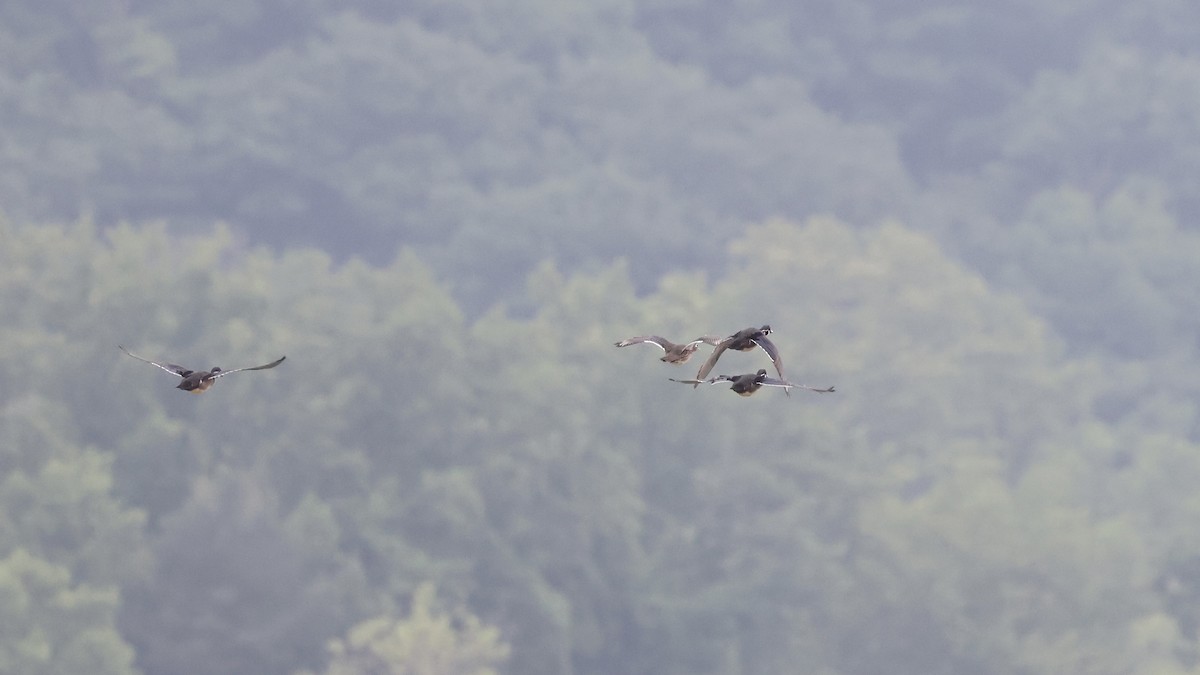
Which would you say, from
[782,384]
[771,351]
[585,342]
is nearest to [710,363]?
[771,351]

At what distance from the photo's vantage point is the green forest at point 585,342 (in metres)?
77.4

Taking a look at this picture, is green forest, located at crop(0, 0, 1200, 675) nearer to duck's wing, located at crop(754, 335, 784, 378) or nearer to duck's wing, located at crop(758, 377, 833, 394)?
duck's wing, located at crop(758, 377, 833, 394)

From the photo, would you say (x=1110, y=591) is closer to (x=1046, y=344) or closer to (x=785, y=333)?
(x=785, y=333)

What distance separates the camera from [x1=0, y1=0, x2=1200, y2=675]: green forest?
254ft

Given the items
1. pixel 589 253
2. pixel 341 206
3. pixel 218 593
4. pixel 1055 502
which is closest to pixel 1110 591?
pixel 1055 502

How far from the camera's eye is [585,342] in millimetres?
96375

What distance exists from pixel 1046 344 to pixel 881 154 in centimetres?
3557

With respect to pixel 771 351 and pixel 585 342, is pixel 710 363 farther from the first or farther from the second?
pixel 585 342

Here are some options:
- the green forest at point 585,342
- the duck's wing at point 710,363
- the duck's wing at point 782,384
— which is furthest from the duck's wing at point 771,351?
the green forest at point 585,342

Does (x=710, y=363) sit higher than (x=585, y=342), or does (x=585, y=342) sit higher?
(x=585, y=342)

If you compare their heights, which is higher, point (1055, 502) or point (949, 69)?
point (949, 69)

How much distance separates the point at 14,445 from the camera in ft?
252

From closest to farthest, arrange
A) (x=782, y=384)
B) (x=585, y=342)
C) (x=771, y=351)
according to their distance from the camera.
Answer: (x=782, y=384) < (x=771, y=351) < (x=585, y=342)

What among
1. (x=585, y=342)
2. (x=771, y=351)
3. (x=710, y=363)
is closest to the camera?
(x=771, y=351)
